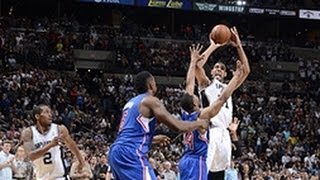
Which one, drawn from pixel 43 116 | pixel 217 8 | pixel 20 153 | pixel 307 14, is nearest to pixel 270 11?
pixel 307 14

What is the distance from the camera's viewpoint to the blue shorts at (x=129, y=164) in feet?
21.2

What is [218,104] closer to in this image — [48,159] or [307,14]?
[48,159]

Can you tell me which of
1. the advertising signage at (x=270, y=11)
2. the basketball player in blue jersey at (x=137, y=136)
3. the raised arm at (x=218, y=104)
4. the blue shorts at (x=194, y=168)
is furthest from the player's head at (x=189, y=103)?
the advertising signage at (x=270, y=11)

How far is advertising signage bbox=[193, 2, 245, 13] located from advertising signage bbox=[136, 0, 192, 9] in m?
0.38

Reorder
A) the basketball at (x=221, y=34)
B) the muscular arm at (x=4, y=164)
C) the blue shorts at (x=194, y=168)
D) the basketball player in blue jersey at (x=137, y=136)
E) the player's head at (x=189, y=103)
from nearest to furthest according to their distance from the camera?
1. the basketball player in blue jersey at (x=137, y=136)
2. the player's head at (x=189, y=103)
3. the blue shorts at (x=194, y=168)
4. the basketball at (x=221, y=34)
5. the muscular arm at (x=4, y=164)

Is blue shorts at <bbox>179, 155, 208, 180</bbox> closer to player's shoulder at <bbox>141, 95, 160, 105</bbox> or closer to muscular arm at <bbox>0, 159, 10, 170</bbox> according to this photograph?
player's shoulder at <bbox>141, 95, 160, 105</bbox>

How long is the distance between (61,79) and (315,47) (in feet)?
48.3

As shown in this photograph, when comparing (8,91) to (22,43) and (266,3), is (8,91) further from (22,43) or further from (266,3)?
(266,3)

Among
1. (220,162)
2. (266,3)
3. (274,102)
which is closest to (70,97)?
(274,102)

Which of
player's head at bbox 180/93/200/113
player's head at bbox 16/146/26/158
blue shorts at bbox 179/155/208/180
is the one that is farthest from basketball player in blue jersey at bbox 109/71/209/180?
player's head at bbox 16/146/26/158

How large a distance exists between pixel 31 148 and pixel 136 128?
185cm

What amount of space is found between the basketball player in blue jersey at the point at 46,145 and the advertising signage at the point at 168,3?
21.0m

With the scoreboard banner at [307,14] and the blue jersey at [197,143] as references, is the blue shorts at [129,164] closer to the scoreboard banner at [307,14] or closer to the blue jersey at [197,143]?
the blue jersey at [197,143]

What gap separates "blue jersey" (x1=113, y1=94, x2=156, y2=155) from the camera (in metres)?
6.43
